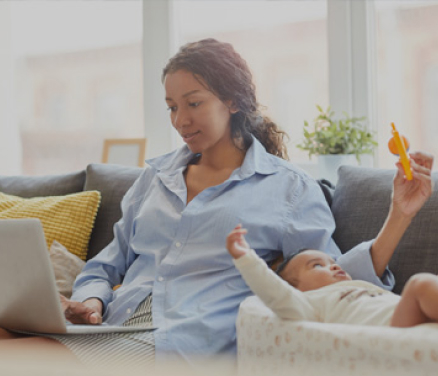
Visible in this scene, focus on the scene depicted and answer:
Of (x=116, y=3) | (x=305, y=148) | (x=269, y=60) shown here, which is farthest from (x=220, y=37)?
(x=305, y=148)

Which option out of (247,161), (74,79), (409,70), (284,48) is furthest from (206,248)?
(74,79)

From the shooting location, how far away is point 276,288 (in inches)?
55.1

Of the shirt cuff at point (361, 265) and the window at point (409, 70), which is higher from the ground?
the window at point (409, 70)

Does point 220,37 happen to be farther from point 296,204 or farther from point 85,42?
point 296,204

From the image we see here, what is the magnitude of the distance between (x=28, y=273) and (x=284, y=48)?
1.96m

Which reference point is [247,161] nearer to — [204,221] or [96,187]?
[204,221]

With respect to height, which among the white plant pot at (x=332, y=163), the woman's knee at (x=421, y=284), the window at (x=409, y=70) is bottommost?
the woman's knee at (x=421, y=284)

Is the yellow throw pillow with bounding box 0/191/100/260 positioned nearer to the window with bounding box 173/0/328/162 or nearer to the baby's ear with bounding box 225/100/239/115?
the baby's ear with bounding box 225/100/239/115

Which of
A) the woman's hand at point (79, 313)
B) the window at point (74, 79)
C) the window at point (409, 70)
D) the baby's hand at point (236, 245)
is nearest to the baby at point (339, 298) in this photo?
the baby's hand at point (236, 245)

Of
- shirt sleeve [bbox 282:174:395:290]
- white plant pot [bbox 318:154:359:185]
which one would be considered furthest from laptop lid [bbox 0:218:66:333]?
white plant pot [bbox 318:154:359:185]

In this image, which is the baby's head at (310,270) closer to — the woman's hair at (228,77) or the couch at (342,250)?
the couch at (342,250)

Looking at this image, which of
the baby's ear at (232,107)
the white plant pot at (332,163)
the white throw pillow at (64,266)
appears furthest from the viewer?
the white plant pot at (332,163)

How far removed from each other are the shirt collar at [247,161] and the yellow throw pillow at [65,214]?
16.5 inches

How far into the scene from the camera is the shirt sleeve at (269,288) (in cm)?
140
